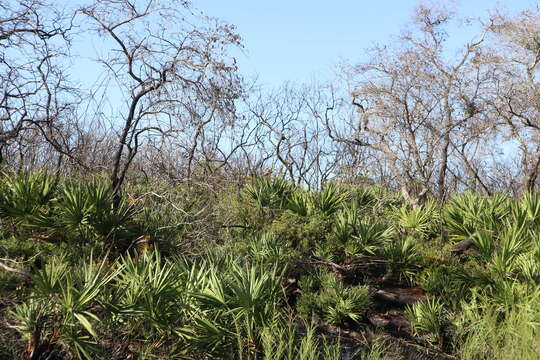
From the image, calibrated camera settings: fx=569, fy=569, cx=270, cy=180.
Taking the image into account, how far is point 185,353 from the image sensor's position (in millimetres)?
5801

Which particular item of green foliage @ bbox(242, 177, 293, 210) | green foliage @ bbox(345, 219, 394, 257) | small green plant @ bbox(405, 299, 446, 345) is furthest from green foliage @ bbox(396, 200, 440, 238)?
small green plant @ bbox(405, 299, 446, 345)

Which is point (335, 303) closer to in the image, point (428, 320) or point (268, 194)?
point (428, 320)

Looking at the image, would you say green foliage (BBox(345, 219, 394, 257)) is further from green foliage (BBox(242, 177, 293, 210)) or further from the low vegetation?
green foliage (BBox(242, 177, 293, 210))

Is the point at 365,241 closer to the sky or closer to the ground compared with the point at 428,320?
closer to the sky

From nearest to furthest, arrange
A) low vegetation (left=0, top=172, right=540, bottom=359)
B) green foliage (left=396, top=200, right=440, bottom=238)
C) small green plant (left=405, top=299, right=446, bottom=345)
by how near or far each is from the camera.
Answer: low vegetation (left=0, top=172, right=540, bottom=359) → small green plant (left=405, top=299, right=446, bottom=345) → green foliage (left=396, top=200, right=440, bottom=238)

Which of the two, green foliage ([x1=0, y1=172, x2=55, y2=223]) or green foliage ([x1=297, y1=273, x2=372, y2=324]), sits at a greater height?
green foliage ([x1=0, y1=172, x2=55, y2=223])

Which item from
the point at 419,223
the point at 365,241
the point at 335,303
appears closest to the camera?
the point at 335,303

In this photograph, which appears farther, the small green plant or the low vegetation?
the small green plant

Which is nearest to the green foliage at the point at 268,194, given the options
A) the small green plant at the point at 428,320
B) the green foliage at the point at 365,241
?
the green foliage at the point at 365,241

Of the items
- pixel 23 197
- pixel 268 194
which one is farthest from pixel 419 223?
pixel 23 197

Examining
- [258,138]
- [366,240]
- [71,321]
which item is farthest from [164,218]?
[258,138]

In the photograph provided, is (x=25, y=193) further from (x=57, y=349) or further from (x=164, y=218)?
(x=57, y=349)

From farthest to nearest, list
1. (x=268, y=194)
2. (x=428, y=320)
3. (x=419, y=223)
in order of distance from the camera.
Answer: (x=419, y=223) → (x=268, y=194) → (x=428, y=320)

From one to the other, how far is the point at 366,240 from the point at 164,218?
3.51m
